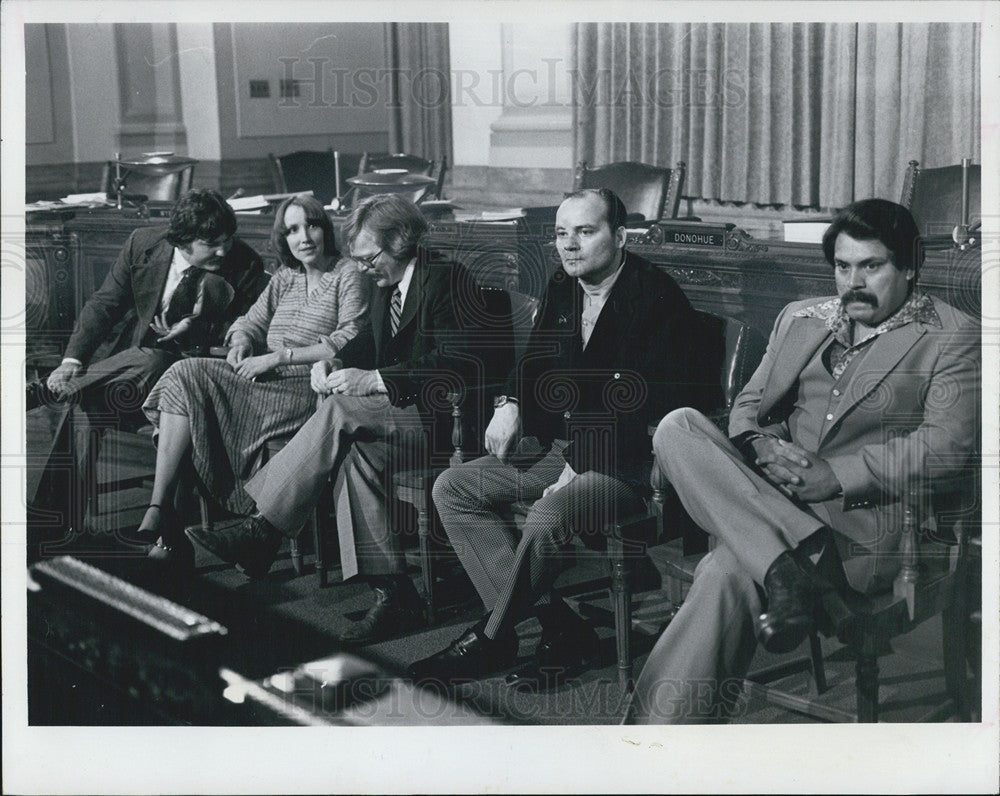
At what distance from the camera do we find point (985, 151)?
3.10 metres

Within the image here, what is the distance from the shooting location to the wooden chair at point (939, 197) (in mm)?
3042

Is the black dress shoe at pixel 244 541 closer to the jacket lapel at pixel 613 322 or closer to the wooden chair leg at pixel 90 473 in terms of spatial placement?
the wooden chair leg at pixel 90 473

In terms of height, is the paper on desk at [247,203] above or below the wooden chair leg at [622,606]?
above

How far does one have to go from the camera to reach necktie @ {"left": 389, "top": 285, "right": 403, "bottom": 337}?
11.8 feet

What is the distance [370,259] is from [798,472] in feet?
4.98

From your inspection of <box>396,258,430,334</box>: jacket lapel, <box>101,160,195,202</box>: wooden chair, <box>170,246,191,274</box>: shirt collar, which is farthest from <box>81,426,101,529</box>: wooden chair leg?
<box>396,258,430,334</box>: jacket lapel

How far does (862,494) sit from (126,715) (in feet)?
7.06

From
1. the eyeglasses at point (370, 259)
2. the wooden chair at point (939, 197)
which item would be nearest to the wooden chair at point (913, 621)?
the wooden chair at point (939, 197)

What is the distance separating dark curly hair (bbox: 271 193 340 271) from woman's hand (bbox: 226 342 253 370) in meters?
0.31

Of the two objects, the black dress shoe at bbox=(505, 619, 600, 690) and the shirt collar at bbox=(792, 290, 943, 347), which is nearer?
the shirt collar at bbox=(792, 290, 943, 347)

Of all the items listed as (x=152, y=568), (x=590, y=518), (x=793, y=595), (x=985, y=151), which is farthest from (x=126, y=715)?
(x=985, y=151)

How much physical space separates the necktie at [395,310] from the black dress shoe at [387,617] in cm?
82

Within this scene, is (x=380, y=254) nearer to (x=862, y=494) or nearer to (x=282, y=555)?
(x=282, y=555)

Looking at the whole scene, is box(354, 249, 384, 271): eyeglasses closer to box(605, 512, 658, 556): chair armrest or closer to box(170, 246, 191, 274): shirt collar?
box(170, 246, 191, 274): shirt collar
